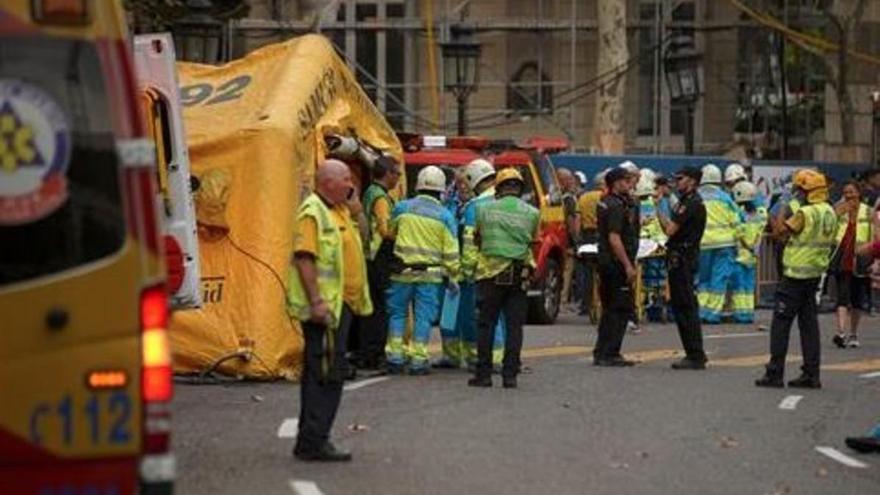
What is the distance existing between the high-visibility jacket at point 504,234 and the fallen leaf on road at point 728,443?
10.0 ft

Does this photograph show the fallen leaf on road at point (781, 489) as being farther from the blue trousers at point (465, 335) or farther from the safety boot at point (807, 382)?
the blue trousers at point (465, 335)

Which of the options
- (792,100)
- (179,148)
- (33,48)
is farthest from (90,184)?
(792,100)

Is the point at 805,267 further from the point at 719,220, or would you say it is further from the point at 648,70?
the point at 648,70

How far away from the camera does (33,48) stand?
6270 millimetres

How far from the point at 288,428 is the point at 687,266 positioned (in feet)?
18.9

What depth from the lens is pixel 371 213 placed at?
16469 mm

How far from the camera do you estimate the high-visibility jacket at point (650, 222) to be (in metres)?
23.2

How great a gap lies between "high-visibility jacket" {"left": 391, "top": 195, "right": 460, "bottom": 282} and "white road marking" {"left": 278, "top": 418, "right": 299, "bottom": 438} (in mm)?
3353

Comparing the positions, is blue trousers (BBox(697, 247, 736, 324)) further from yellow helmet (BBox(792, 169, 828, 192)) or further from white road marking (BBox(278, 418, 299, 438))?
white road marking (BBox(278, 418, 299, 438))

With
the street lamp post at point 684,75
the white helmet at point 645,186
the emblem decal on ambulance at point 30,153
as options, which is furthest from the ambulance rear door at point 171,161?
the street lamp post at point 684,75

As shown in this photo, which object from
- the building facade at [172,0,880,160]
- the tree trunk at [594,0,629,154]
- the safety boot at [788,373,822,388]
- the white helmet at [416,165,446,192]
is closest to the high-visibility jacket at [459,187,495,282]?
the white helmet at [416,165,446,192]

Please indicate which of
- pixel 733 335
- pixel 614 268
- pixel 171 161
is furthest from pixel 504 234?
pixel 733 335

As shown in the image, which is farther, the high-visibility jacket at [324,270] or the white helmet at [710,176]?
the white helmet at [710,176]

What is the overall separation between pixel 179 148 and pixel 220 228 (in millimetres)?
1950
